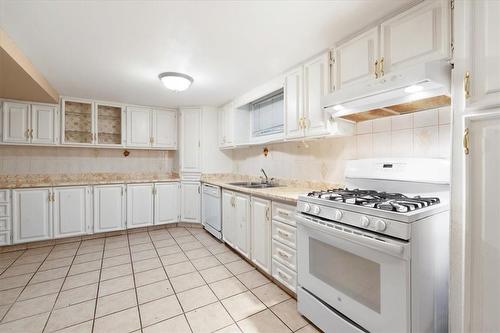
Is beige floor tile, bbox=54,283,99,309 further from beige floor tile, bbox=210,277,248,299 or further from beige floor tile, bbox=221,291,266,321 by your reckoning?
beige floor tile, bbox=221,291,266,321

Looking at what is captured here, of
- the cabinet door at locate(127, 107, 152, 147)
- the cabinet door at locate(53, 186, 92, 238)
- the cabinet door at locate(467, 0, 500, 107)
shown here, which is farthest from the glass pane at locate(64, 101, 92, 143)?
the cabinet door at locate(467, 0, 500, 107)

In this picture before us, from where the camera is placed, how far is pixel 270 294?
1991mm

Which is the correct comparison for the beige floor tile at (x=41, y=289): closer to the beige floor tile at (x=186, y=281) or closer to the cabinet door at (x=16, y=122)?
the beige floor tile at (x=186, y=281)

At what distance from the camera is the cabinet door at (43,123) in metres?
3.22

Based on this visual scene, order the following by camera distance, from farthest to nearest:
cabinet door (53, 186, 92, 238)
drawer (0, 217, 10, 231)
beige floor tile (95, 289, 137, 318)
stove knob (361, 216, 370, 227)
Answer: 1. cabinet door (53, 186, 92, 238)
2. drawer (0, 217, 10, 231)
3. beige floor tile (95, 289, 137, 318)
4. stove knob (361, 216, 370, 227)

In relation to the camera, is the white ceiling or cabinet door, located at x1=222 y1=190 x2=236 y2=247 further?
cabinet door, located at x1=222 y1=190 x2=236 y2=247

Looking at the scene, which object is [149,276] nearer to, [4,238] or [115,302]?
[115,302]

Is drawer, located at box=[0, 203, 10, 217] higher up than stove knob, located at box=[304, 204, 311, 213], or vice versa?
stove knob, located at box=[304, 204, 311, 213]

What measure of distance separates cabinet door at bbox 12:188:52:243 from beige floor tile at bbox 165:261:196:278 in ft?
6.53

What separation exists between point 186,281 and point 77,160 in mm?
2933

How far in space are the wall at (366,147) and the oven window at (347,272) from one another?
869mm

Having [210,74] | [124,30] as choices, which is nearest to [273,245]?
[210,74]

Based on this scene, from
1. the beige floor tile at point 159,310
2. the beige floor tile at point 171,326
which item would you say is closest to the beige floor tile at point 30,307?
the beige floor tile at point 159,310

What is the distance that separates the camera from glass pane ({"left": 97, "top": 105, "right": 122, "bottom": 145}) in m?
3.79
